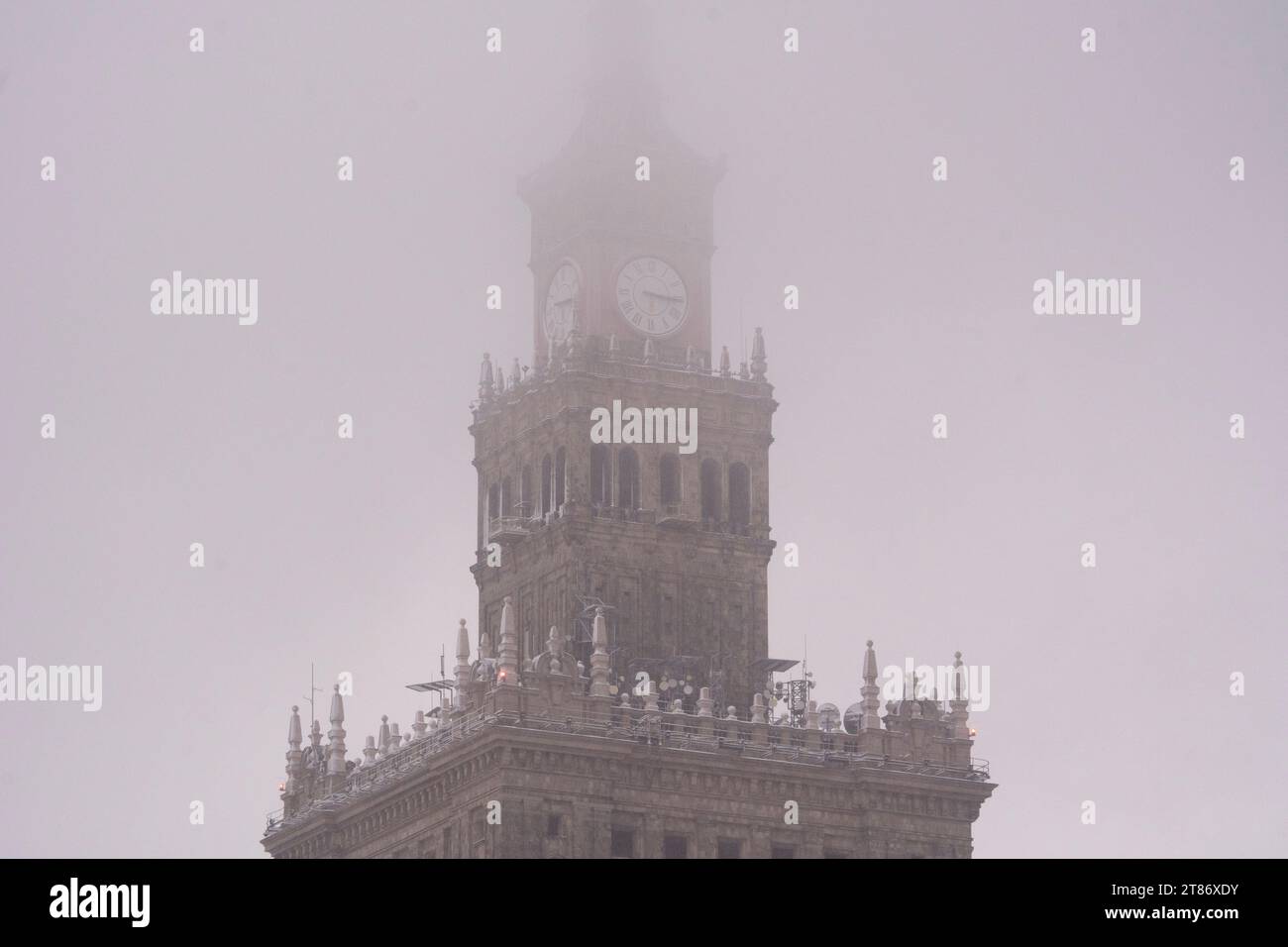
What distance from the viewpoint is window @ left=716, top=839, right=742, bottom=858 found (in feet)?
602

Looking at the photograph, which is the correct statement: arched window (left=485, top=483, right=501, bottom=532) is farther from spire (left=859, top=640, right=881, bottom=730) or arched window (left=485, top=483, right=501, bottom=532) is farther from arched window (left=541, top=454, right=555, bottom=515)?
spire (left=859, top=640, right=881, bottom=730)

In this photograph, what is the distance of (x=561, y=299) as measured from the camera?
197375 millimetres

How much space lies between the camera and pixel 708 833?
18338 centimetres

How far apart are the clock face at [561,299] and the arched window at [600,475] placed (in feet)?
22.4

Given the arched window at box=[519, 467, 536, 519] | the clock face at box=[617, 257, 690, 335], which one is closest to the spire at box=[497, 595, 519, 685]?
the arched window at box=[519, 467, 536, 519]

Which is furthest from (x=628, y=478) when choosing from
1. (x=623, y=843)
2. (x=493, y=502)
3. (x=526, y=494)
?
(x=623, y=843)

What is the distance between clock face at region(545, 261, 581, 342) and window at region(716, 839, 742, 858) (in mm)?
28435

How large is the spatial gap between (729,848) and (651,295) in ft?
98.1

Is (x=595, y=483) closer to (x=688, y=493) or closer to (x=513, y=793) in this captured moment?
(x=688, y=493)

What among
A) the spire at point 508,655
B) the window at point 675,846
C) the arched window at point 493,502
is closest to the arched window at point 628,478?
the arched window at point 493,502

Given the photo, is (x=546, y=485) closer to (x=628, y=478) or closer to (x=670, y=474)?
(x=628, y=478)
